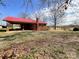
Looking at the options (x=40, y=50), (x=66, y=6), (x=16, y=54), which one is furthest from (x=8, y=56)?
(x=66, y=6)

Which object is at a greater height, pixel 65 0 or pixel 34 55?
pixel 65 0

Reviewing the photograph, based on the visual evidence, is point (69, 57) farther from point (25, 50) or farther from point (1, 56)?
point (1, 56)

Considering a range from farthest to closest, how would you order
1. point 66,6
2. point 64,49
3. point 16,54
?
point 66,6
point 64,49
point 16,54

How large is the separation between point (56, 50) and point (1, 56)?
2.56 m

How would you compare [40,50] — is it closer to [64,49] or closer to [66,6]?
[64,49]

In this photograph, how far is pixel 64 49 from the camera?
769 centimetres

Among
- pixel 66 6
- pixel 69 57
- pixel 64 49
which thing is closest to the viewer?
pixel 69 57

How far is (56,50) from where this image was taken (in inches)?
296

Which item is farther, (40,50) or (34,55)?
(40,50)

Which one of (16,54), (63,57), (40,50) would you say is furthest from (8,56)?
(63,57)

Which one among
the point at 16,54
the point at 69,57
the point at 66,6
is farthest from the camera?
the point at 66,6

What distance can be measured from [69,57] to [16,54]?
92.2 inches

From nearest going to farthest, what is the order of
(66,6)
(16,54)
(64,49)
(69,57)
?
(69,57), (16,54), (64,49), (66,6)

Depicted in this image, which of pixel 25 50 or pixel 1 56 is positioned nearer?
pixel 1 56
